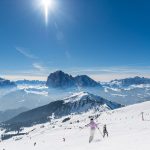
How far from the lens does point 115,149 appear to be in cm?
2305

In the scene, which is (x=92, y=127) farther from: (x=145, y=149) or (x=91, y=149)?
(x=145, y=149)

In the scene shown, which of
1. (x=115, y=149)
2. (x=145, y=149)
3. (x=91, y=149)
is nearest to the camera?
(x=145, y=149)

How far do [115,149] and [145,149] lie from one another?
130 inches

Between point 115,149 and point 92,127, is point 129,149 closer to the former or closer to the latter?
point 115,149

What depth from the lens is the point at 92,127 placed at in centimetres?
3086

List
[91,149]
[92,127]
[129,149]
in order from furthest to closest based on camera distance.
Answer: [92,127], [91,149], [129,149]

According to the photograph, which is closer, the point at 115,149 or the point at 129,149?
the point at 129,149

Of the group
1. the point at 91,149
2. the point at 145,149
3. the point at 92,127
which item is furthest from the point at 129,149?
the point at 92,127

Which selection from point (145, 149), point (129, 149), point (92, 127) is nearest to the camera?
point (145, 149)

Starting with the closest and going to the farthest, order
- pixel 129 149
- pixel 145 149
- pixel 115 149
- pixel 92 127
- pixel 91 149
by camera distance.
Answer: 1. pixel 145 149
2. pixel 129 149
3. pixel 115 149
4. pixel 91 149
5. pixel 92 127

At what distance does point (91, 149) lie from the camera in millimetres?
26859

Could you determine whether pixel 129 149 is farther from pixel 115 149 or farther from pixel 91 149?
pixel 91 149

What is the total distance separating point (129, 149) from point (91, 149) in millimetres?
5903

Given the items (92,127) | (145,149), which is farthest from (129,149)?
(92,127)
